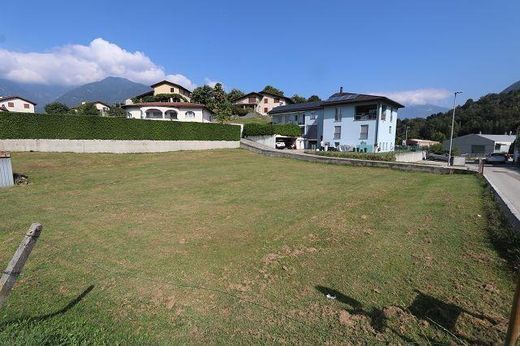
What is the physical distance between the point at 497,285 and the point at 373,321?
Answer: 2.49 m

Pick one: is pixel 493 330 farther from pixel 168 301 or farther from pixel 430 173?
pixel 430 173

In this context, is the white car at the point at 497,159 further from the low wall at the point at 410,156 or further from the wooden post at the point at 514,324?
the wooden post at the point at 514,324

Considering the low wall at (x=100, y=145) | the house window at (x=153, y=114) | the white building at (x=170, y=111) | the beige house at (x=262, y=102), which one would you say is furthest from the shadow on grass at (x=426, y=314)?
the beige house at (x=262, y=102)

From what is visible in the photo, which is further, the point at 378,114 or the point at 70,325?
the point at 378,114

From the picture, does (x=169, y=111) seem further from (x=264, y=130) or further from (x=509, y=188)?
(x=509, y=188)

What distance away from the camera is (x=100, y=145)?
83.2 feet

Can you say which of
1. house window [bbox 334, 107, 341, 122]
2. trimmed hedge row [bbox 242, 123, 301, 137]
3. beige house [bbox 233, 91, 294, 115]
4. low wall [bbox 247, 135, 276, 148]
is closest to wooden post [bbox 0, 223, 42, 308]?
low wall [bbox 247, 135, 276, 148]

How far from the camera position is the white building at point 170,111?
45594mm

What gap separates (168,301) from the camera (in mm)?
4277

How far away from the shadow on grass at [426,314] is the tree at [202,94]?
191 feet

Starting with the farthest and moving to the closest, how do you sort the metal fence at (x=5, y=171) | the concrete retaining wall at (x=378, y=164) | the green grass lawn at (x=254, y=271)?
the concrete retaining wall at (x=378, y=164)
the metal fence at (x=5, y=171)
the green grass lawn at (x=254, y=271)

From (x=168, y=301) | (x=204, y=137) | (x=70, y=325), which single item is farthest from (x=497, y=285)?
(x=204, y=137)

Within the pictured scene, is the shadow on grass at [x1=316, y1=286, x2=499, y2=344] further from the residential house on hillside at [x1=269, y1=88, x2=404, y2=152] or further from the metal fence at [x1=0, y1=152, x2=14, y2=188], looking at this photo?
the residential house on hillside at [x1=269, y1=88, x2=404, y2=152]

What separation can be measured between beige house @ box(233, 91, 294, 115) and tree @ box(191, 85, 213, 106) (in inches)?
572
